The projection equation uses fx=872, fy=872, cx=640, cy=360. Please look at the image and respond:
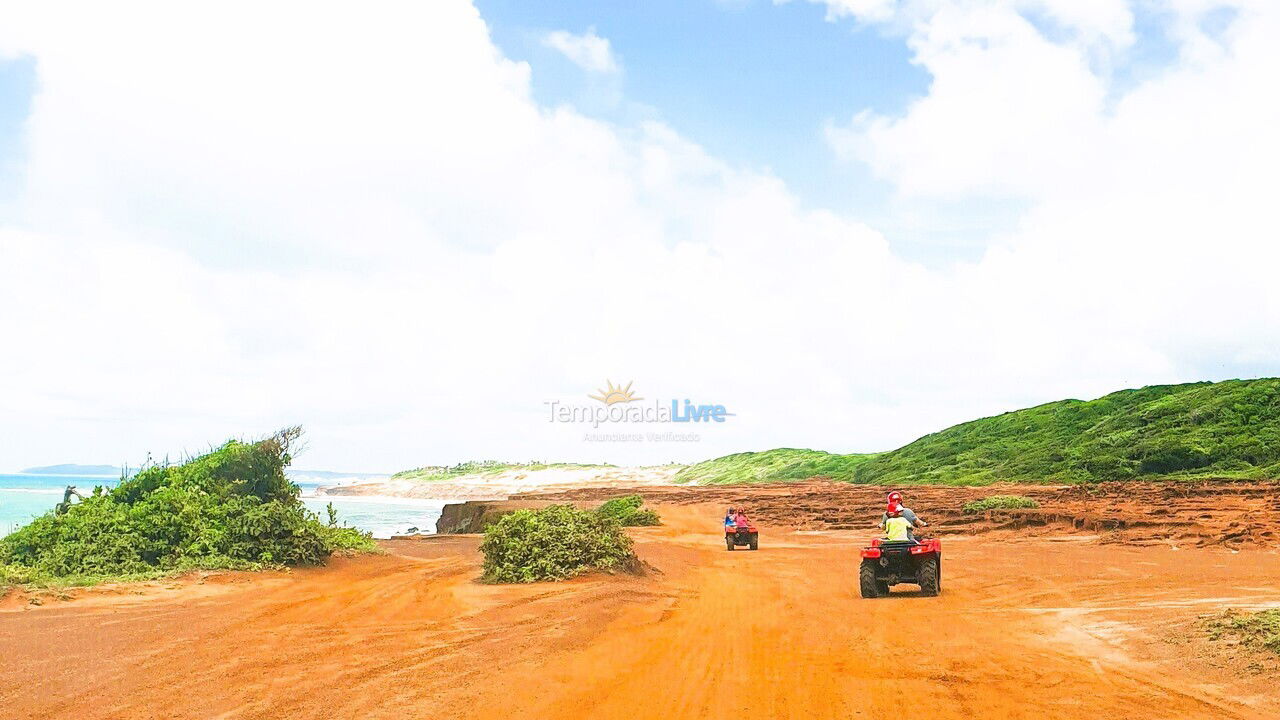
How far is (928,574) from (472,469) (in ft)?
465

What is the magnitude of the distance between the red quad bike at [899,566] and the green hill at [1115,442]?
32.0 metres

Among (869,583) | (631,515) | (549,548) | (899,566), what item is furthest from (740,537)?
(631,515)

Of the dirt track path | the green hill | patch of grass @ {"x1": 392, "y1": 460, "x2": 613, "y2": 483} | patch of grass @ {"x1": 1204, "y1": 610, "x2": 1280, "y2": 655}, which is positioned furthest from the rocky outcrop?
patch of grass @ {"x1": 392, "y1": 460, "x2": 613, "y2": 483}

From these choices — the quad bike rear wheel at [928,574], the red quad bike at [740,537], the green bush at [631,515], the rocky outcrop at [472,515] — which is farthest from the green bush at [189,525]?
the green bush at [631,515]

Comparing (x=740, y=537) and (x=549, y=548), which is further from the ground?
(x=549, y=548)

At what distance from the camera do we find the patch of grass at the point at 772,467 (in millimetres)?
94125

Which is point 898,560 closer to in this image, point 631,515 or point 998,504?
point 998,504

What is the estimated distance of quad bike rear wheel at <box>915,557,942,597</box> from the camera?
16.0 m

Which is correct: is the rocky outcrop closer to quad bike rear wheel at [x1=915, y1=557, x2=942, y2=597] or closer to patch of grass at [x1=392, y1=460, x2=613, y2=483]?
quad bike rear wheel at [x1=915, y1=557, x2=942, y2=597]

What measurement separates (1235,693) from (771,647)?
4909 mm

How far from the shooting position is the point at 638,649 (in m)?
10.9

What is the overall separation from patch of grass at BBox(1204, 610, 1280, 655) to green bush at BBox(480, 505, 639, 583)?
11037mm

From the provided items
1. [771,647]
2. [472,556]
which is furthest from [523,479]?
[771,647]

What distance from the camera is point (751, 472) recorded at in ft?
358
